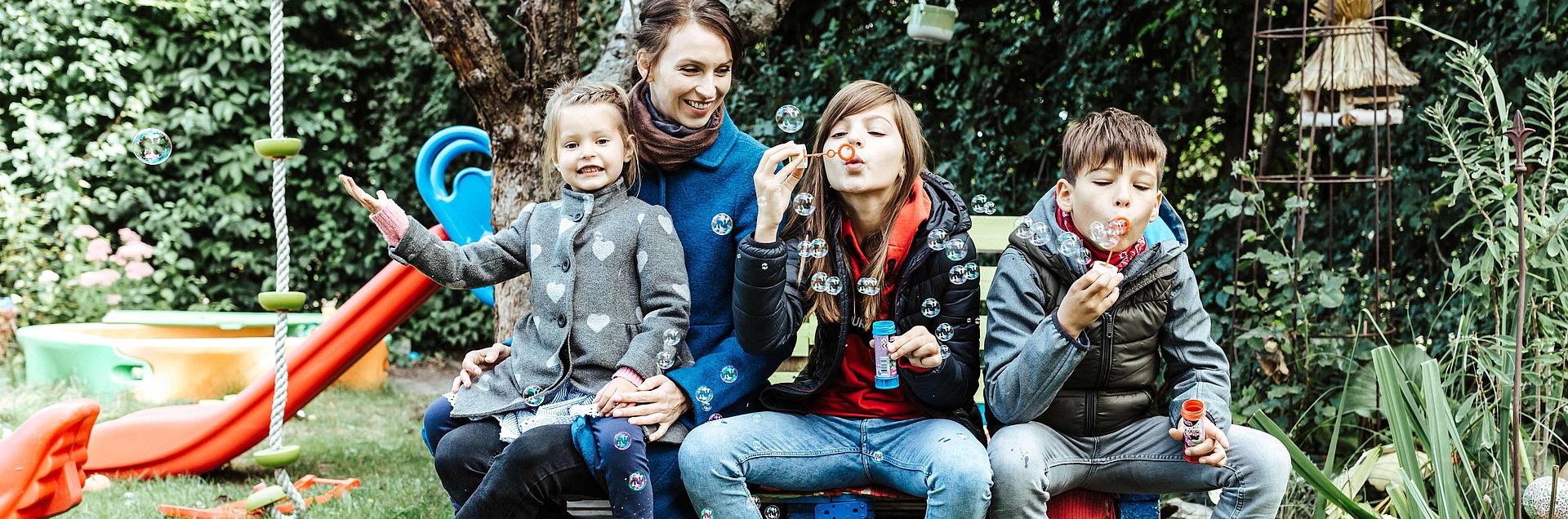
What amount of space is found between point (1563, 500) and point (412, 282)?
3.27m

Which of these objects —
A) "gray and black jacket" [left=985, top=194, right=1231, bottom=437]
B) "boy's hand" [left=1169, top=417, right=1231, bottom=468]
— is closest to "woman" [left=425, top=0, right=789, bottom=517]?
"gray and black jacket" [left=985, top=194, right=1231, bottom=437]

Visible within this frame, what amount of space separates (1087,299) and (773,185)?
591 mm

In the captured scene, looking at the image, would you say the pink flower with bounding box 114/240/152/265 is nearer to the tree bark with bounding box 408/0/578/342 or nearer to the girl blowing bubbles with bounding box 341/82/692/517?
the tree bark with bounding box 408/0/578/342

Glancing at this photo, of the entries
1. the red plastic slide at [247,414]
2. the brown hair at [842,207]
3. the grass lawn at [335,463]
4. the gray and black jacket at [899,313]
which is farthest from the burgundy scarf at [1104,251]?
the red plastic slide at [247,414]

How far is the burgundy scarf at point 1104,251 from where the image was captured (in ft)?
7.35

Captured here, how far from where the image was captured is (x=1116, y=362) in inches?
87.2

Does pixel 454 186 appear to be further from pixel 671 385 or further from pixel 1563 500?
pixel 1563 500

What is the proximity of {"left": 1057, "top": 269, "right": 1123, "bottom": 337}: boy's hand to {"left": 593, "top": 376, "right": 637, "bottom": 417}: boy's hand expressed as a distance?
0.82m

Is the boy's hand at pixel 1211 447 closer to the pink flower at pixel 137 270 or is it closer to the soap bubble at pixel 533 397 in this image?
the soap bubble at pixel 533 397

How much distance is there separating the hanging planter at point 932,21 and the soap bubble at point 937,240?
2.11m

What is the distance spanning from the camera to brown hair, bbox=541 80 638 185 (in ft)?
7.72

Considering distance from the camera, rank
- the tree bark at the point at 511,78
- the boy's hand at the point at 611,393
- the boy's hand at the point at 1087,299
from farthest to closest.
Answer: the tree bark at the point at 511,78 < the boy's hand at the point at 611,393 < the boy's hand at the point at 1087,299

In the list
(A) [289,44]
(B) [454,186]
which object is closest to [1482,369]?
(B) [454,186]

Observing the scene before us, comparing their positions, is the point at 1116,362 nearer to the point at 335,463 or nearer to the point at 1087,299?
the point at 1087,299
